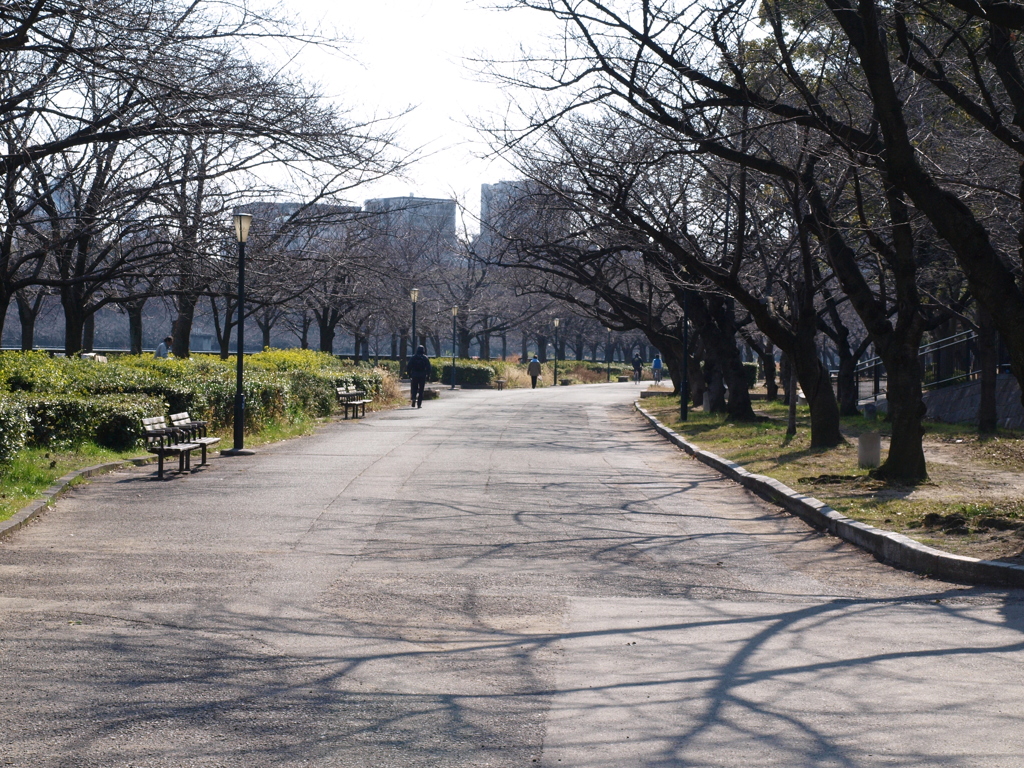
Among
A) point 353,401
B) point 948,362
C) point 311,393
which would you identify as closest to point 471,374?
point 353,401

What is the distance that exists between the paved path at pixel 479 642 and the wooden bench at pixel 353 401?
15.0 meters

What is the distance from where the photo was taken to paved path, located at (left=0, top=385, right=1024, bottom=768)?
4.38 m

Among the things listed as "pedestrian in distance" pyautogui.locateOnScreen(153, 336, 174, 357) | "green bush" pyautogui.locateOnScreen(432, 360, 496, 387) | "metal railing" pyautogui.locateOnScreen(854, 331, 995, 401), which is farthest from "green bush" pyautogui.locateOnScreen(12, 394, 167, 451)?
"green bush" pyautogui.locateOnScreen(432, 360, 496, 387)

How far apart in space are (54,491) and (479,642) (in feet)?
23.1

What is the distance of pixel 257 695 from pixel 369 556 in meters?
3.77

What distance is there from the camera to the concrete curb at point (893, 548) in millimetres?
7883

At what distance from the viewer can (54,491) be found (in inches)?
445

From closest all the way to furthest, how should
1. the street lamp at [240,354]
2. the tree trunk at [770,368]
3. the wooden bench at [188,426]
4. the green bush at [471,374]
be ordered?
the wooden bench at [188,426], the street lamp at [240,354], the tree trunk at [770,368], the green bush at [471,374]

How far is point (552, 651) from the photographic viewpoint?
582 cm

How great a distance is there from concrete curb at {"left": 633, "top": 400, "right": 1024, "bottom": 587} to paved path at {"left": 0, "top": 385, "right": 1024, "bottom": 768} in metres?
0.20

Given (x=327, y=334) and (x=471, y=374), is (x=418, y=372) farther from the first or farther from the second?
(x=471, y=374)

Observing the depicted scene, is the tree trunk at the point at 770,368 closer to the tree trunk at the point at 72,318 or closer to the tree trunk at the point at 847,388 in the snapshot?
the tree trunk at the point at 847,388

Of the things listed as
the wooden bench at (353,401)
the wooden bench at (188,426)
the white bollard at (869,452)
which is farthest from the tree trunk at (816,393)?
the wooden bench at (353,401)

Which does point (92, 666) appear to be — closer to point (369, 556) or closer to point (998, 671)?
point (369, 556)
